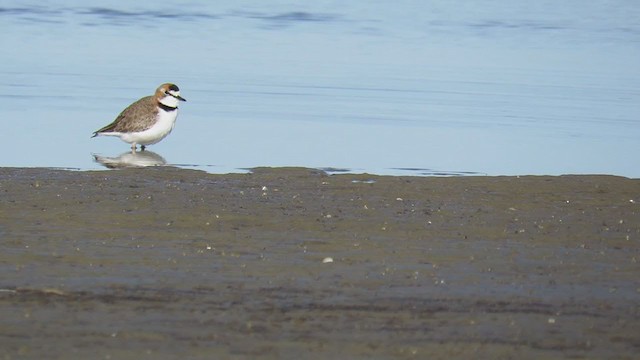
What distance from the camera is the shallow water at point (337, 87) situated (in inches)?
563

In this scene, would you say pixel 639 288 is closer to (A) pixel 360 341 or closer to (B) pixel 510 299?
(B) pixel 510 299

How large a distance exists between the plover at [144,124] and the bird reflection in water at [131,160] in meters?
0.20

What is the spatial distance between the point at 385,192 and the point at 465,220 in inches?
54.9

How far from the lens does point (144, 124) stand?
1486 centimetres

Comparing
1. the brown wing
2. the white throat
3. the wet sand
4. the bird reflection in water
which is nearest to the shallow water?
the bird reflection in water

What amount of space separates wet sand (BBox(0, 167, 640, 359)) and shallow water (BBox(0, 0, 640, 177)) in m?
1.99

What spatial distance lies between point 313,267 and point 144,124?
6922 mm

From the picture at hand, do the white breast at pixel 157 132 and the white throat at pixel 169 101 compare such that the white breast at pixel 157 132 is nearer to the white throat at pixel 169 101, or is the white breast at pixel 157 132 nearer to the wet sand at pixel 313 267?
the white throat at pixel 169 101

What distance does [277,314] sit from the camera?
281 inches

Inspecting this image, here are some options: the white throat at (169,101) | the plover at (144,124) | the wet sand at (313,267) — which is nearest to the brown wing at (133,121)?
the plover at (144,124)

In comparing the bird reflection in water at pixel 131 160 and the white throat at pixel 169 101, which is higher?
the white throat at pixel 169 101

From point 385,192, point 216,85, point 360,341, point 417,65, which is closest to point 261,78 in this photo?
point 216,85

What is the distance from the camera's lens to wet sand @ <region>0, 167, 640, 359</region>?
6.71m

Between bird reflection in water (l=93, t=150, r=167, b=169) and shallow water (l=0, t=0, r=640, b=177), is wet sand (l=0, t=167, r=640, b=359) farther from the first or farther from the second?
shallow water (l=0, t=0, r=640, b=177)
